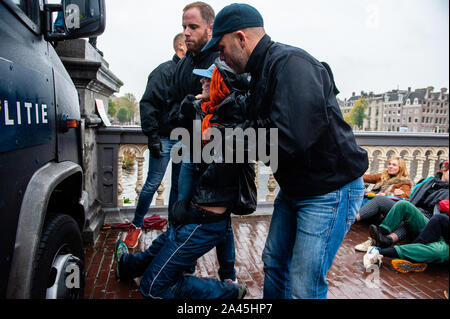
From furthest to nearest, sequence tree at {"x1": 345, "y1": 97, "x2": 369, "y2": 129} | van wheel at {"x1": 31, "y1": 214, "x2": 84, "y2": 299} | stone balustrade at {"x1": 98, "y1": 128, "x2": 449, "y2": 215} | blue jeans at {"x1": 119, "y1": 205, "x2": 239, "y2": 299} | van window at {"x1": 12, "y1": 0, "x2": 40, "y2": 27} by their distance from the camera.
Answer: tree at {"x1": 345, "y1": 97, "x2": 369, "y2": 129}, stone balustrade at {"x1": 98, "y1": 128, "x2": 449, "y2": 215}, blue jeans at {"x1": 119, "y1": 205, "x2": 239, "y2": 299}, van window at {"x1": 12, "y1": 0, "x2": 40, "y2": 27}, van wheel at {"x1": 31, "y1": 214, "x2": 84, "y2": 299}

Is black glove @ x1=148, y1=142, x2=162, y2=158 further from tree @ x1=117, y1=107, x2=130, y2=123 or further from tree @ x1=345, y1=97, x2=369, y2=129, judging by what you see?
tree @ x1=345, y1=97, x2=369, y2=129

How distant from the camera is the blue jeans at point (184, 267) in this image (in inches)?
90.6

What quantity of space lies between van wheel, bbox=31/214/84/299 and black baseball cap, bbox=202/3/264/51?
4.20ft

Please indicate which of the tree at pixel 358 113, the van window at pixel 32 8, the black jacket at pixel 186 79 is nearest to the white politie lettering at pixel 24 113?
the van window at pixel 32 8

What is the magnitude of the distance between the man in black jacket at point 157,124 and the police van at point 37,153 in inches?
61.2

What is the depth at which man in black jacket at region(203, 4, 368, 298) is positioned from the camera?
1.53m

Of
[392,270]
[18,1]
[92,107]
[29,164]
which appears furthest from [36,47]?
A: [392,270]

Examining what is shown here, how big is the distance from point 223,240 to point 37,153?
1.69 m

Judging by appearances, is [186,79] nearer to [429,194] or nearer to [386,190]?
[429,194]

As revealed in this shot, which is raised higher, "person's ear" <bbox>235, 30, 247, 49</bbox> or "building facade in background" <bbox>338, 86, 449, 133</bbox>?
"building facade in background" <bbox>338, 86, 449, 133</bbox>

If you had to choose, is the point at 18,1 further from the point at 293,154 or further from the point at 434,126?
the point at 434,126

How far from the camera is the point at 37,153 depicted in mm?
1435

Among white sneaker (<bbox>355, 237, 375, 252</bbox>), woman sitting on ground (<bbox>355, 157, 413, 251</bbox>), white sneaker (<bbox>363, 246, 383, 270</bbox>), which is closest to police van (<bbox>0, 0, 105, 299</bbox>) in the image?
white sneaker (<bbox>363, 246, 383, 270</bbox>)

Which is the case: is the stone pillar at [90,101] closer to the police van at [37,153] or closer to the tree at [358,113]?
the police van at [37,153]
